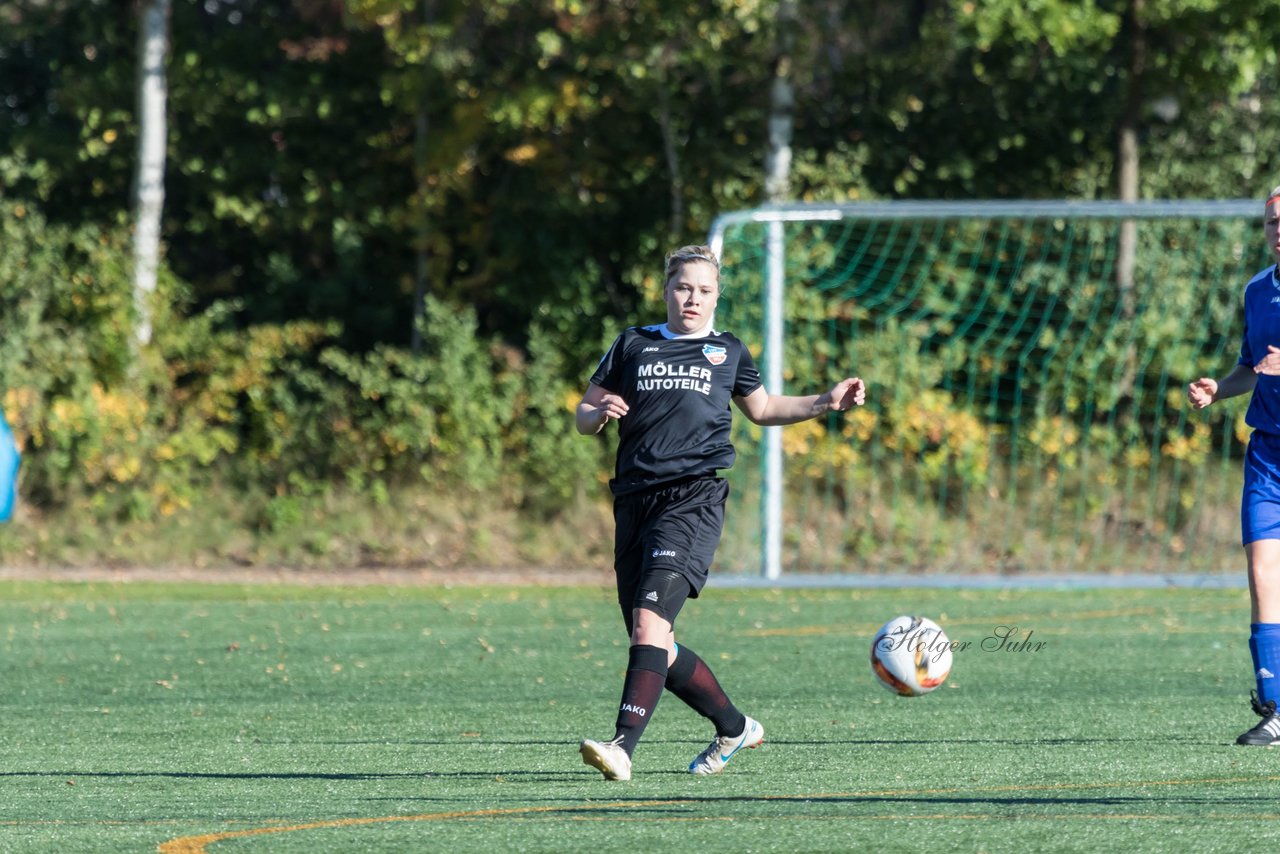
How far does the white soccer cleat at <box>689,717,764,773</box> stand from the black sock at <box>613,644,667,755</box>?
28 centimetres

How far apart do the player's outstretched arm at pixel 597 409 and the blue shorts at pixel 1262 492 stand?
2.24 meters

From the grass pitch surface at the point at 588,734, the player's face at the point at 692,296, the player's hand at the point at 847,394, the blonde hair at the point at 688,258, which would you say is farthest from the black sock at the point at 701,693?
the blonde hair at the point at 688,258

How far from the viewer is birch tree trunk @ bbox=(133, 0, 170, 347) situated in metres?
17.9

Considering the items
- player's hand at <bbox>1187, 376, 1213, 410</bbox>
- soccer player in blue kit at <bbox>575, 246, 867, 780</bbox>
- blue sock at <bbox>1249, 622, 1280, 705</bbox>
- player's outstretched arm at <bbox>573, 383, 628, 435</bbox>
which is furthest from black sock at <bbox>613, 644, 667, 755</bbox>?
blue sock at <bbox>1249, 622, 1280, 705</bbox>

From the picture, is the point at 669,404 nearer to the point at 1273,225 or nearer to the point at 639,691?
the point at 639,691

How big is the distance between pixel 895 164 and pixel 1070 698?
1195 centimetres

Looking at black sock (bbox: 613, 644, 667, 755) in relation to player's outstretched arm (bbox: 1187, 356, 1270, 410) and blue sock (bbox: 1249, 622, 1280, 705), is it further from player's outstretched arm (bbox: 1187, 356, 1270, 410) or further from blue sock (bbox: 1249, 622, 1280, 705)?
blue sock (bbox: 1249, 622, 1280, 705)

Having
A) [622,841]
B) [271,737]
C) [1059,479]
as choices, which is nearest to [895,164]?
[1059,479]

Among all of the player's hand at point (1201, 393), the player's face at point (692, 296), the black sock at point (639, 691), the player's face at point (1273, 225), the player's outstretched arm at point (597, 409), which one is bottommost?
the black sock at point (639, 691)

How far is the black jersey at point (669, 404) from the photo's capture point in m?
5.83

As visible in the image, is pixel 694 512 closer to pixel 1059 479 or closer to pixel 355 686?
pixel 355 686

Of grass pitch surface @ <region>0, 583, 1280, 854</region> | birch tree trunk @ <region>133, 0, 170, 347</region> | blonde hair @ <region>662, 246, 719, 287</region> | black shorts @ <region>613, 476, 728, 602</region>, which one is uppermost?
birch tree trunk @ <region>133, 0, 170, 347</region>

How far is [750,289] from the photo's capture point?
15219 millimetres

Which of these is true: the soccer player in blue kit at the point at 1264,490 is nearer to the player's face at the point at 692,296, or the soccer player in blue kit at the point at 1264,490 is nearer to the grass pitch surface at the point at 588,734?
the grass pitch surface at the point at 588,734
